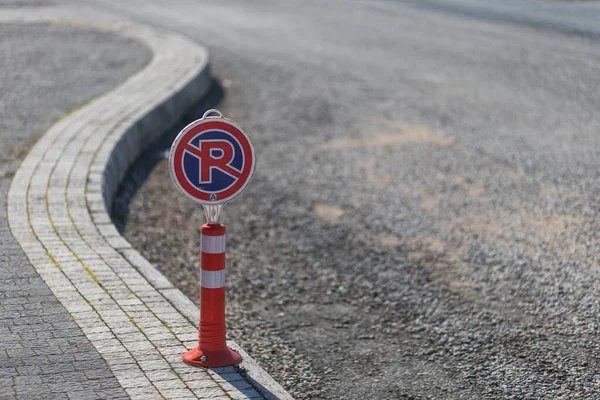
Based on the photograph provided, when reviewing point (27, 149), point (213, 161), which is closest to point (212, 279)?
point (213, 161)

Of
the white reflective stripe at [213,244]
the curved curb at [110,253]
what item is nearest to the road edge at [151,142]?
the curved curb at [110,253]

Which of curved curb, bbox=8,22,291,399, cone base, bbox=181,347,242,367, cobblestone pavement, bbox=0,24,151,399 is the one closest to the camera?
cobblestone pavement, bbox=0,24,151,399

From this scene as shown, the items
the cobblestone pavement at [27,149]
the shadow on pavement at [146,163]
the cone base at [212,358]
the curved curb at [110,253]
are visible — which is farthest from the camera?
the shadow on pavement at [146,163]

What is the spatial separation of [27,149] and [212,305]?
4677 mm

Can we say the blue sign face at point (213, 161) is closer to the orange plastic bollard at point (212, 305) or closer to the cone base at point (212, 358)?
the orange plastic bollard at point (212, 305)

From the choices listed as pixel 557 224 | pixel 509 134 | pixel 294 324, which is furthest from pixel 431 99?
pixel 294 324

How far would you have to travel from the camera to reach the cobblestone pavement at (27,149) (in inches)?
188

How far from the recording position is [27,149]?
30.2ft

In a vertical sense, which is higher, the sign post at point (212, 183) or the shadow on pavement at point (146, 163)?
the sign post at point (212, 183)

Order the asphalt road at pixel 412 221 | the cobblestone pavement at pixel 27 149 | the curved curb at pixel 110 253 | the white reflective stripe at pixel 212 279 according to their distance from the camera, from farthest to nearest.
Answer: the asphalt road at pixel 412 221 < the white reflective stripe at pixel 212 279 < the curved curb at pixel 110 253 < the cobblestone pavement at pixel 27 149

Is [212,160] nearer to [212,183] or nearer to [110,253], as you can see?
[212,183]

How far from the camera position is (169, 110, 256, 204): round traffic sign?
5.05m

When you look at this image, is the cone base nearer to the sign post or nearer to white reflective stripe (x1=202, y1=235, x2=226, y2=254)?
the sign post

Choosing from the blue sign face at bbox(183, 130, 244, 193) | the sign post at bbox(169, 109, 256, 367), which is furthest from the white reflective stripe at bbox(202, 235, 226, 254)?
the blue sign face at bbox(183, 130, 244, 193)
